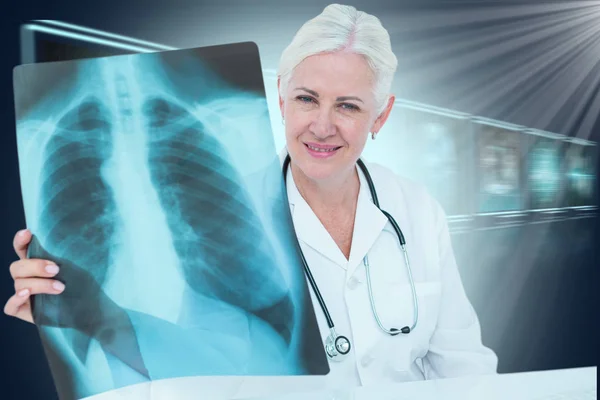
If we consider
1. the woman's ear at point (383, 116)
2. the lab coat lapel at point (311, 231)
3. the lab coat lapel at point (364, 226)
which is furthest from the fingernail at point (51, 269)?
the woman's ear at point (383, 116)

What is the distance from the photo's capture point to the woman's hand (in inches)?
47.9

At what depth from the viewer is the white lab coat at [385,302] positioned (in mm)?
1310

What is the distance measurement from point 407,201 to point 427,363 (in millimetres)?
385

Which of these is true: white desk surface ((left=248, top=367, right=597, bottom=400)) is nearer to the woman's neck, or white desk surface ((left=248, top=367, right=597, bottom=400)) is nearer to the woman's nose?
the woman's neck

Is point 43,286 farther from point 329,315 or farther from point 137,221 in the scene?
point 329,315

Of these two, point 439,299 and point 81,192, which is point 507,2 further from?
point 81,192

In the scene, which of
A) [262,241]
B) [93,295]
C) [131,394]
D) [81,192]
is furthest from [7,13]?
[131,394]

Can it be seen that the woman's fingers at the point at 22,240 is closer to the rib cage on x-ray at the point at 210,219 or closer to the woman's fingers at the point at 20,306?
the woman's fingers at the point at 20,306

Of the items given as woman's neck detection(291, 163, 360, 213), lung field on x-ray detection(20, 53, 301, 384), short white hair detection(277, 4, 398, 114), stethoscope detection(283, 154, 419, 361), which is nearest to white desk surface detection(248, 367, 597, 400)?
stethoscope detection(283, 154, 419, 361)

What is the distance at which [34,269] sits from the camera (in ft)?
4.00

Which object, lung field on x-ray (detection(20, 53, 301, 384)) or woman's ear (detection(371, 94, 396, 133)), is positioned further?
woman's ear (detection(371, 94, 396, 133))

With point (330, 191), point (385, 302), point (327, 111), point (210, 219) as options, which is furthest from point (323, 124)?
point (385, 302)

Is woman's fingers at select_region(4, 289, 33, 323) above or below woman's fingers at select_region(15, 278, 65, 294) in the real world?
below

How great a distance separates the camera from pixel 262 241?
1300mm
